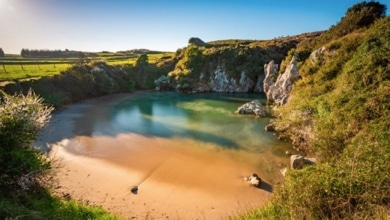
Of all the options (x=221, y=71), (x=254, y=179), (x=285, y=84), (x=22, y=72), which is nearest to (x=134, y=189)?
(x=254, y=179)

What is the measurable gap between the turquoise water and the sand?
255cm

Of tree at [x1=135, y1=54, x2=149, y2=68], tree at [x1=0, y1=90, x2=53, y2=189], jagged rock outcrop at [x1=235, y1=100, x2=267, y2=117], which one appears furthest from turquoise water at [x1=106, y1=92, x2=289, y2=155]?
tree at [x1=135, y1=54, x2=149, y2=68]

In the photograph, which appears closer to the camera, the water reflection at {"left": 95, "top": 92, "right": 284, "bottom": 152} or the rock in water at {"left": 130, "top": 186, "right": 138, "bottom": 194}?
the rock in water at {"left": 130, "top": 186, "right": 138, "bottom": 194}

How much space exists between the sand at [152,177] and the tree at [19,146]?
124cm

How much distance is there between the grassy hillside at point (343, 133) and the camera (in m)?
8.93

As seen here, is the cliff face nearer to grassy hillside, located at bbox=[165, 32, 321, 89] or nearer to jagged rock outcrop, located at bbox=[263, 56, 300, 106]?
grassy hillside, located at bbox=[165, 32, 321, 89]


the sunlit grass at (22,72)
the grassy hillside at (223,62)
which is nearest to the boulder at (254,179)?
the sunlit grass at (22,72)

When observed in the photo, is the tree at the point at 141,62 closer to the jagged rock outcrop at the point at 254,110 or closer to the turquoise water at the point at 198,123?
the turquoise water at the point at 198,123

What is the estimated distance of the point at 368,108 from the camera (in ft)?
55.0

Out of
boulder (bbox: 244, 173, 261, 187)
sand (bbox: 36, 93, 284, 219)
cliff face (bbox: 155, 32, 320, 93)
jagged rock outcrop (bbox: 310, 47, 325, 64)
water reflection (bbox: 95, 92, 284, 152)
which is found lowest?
water reflection (bbox: 95, 92, 284, 152)

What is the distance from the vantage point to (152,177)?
19484 mm

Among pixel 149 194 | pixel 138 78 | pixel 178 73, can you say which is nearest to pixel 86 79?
pixel 138 78

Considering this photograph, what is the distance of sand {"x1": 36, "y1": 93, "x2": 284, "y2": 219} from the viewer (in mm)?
15672

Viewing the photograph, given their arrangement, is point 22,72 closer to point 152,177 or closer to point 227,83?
point 152,177
